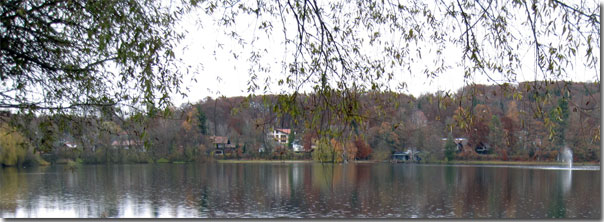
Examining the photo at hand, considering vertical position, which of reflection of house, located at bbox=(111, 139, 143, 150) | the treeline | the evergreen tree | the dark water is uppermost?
the treeline

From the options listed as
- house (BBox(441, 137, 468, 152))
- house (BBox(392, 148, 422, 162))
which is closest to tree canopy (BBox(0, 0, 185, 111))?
house (BBox(441, 137, 468, 152))

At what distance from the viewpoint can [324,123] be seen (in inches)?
132

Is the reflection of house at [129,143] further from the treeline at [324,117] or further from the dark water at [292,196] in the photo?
the dark water at [292,196]

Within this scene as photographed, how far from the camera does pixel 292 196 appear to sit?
18.5 metres

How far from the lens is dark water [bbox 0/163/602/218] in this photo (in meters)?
14.9

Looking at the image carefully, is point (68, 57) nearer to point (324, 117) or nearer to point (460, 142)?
point (324, 117)

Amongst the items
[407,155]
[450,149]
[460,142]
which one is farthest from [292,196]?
[407,155]

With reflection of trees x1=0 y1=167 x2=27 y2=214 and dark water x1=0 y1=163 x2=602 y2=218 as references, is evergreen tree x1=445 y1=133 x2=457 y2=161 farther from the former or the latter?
reflection of trees x1=0 y1=167 x2=27 y2=214

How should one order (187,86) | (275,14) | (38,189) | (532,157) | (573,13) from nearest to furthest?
1. (573,13)
2. (275,14)
3. (187,86)
4. (38,189)
5. (532,157)

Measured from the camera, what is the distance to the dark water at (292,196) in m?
14.9

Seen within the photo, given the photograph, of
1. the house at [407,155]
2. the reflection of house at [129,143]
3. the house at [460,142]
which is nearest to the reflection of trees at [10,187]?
the reflection of house at [129,143]

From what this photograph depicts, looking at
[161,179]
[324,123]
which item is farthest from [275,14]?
[161,179]

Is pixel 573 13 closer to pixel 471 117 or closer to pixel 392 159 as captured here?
pixel 471 117

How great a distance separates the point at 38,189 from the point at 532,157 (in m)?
24.8
